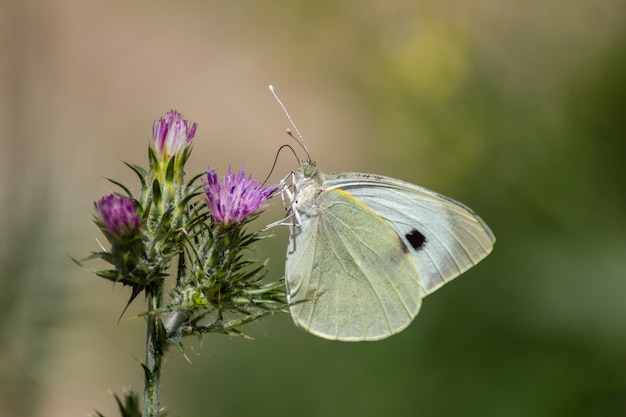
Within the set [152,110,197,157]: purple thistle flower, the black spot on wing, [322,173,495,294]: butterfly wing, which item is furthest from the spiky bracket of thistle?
the black spot on wing

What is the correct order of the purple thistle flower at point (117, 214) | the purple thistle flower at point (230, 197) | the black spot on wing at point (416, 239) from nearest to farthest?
the purple thistle flower at point (117, 214) → the purple thistle flower at point (230, 197) → the black spot on wing at point (416, 239)

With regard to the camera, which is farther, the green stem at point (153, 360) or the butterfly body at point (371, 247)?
the butterfly body at point (371, 247)

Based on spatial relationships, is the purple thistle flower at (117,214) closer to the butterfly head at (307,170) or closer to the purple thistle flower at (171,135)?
the purple thistle flower at (171,135)

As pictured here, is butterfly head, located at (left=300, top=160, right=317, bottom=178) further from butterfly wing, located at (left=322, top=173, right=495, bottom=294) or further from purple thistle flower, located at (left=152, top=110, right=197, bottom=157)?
purple thistle flower, located at (left=152, top=110, right=197, bottom=157)

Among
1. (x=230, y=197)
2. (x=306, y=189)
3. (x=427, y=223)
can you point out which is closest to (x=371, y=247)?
(x=427, y=223)

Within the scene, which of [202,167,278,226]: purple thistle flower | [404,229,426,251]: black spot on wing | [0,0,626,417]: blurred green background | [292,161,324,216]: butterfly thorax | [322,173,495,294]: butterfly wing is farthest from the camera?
[0,0,626,417]: blurred green background

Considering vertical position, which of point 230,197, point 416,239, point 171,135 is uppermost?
point 171,135

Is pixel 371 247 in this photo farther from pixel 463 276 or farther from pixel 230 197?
pixel 463 276

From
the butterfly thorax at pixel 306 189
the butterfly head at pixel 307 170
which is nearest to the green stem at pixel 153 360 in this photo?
the butterfly thorax at pixel 306 189
